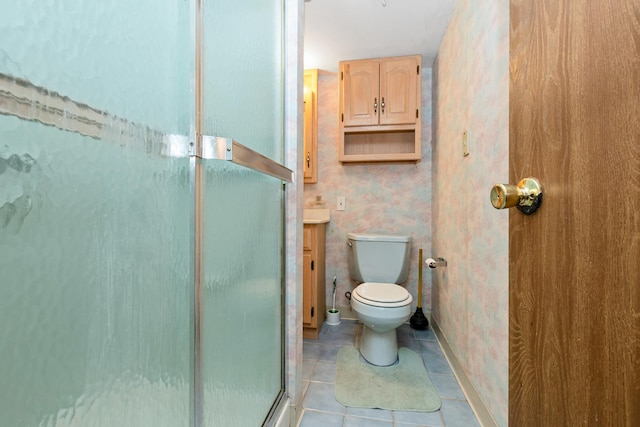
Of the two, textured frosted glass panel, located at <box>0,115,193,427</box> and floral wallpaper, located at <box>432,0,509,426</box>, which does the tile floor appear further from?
textured frosted glass panel, located at <box>0,115,193,427</box>

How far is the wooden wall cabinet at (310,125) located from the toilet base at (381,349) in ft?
4.27

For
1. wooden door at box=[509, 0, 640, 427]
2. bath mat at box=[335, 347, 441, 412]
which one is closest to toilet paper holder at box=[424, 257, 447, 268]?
bath mat at box=[335, 347, 441, 412]

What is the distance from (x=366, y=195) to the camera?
2488 millimetres

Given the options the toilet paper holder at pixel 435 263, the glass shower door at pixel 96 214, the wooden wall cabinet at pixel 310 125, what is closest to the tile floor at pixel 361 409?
the toilet paper holder at pixel 435 263

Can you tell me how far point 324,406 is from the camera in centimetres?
136

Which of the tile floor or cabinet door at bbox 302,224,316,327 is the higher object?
cabinet door at bbox 302,224,316,327

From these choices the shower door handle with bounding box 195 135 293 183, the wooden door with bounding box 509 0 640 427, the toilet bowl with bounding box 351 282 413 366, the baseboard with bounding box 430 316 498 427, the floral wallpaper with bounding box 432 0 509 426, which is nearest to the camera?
the wooden door with bounding box 509 0 640 427

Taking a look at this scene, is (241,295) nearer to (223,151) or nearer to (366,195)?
(223,151)

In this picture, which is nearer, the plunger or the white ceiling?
the white ceiling

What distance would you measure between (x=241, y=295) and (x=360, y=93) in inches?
76.5

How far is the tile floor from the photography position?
1.26 meters

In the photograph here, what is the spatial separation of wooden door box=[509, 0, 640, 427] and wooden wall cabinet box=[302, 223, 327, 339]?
1648mm

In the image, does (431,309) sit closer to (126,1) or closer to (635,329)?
(635,329)

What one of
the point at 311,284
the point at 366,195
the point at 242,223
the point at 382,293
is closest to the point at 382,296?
the point at 382,293
